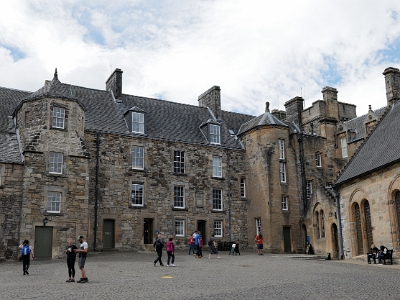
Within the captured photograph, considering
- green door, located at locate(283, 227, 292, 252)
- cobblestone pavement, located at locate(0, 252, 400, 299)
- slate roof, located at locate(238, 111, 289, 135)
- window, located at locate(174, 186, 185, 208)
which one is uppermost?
slate roof, located at locate(238, 111, 289, 135)

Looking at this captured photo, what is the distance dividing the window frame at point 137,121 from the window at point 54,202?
330 inches

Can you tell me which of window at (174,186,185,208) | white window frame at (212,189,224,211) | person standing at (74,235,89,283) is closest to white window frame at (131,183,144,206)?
window at (174,186,185,208)

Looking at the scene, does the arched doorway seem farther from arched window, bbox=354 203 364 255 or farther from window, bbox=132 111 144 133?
window, bbox=132 111 144 133

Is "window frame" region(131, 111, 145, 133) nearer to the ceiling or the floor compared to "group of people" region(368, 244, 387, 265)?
nearer to the ceiling

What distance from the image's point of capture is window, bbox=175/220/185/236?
33.8 meters

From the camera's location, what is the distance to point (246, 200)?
37.1 meters

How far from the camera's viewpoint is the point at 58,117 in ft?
95.1

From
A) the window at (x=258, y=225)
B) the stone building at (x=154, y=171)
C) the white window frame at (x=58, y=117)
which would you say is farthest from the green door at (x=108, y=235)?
the window at (x=258, y=225)

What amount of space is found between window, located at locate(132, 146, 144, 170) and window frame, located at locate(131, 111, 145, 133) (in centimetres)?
142

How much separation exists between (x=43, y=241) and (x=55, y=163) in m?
4.49

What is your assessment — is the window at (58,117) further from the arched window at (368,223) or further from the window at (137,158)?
the arched window at (368,223)

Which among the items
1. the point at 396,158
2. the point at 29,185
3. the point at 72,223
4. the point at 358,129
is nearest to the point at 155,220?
the point at 72,223

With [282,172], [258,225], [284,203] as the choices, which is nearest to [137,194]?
[258,225]

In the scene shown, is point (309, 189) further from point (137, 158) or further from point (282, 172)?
point (137, 158)
